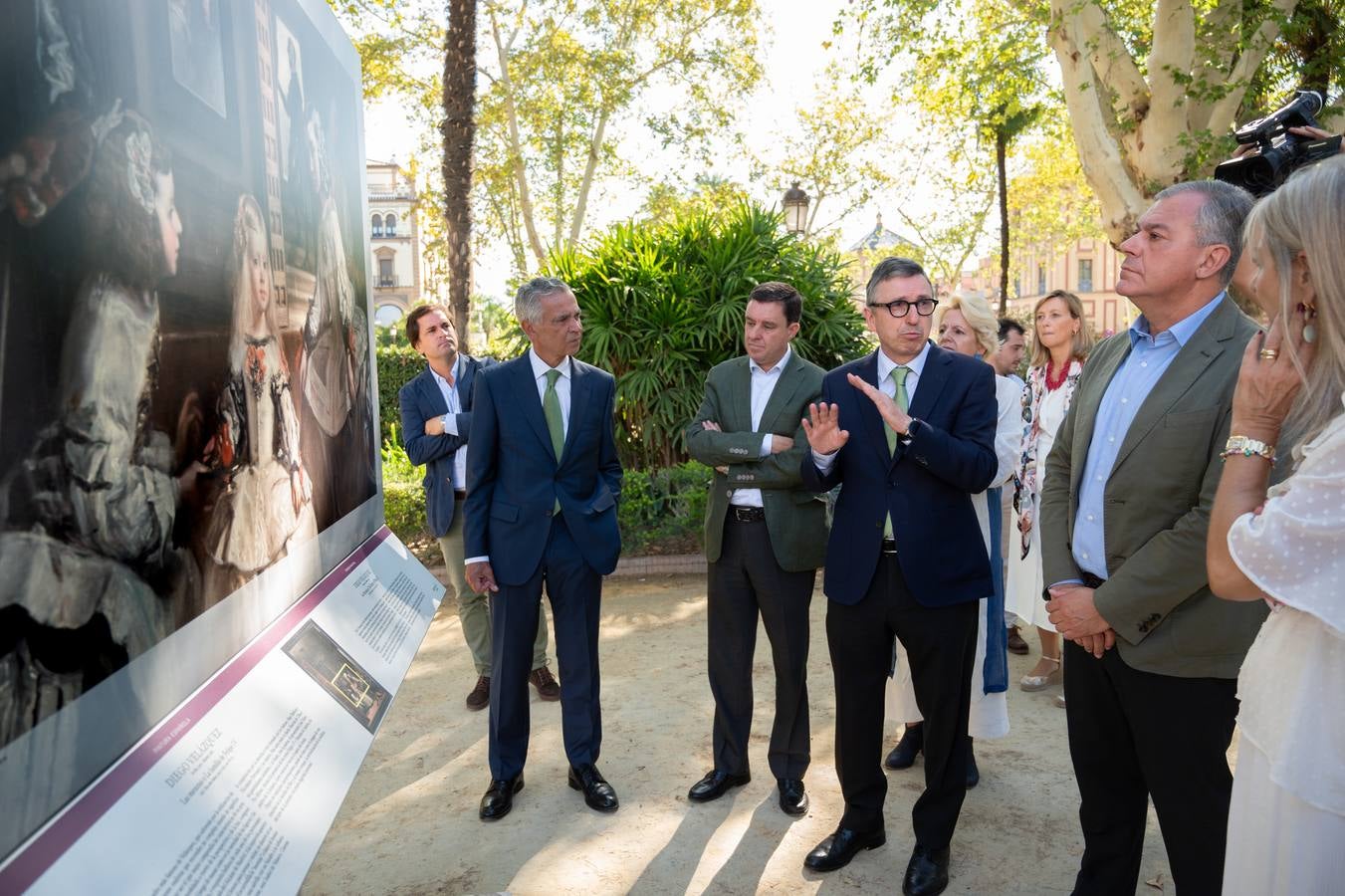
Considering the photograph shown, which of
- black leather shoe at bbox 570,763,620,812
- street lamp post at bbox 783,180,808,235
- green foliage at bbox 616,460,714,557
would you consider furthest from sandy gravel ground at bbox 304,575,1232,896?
street lamp post at bbox 783,180,808,235

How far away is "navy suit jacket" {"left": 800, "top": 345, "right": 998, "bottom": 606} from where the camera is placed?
320 centimetres

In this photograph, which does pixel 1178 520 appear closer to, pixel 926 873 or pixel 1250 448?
pixel 1250 448

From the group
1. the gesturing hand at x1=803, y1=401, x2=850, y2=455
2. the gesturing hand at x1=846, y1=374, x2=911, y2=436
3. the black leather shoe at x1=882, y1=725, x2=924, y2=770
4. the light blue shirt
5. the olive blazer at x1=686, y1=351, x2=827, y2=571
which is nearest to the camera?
the light blue shirt

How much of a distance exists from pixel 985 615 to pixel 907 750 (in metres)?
0.81

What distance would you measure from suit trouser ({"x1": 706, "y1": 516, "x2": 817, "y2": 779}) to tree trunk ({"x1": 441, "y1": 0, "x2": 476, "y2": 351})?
8174 millimetres

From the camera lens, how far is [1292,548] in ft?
5.86

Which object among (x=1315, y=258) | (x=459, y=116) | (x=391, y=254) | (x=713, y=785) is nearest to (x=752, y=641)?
(x=713, y=785)

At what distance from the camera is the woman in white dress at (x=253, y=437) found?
1936mm

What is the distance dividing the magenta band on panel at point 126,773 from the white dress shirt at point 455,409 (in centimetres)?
277

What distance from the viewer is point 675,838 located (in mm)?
3676

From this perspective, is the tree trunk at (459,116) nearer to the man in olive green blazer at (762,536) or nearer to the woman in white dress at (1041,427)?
the woman in white dress at (1041,427)

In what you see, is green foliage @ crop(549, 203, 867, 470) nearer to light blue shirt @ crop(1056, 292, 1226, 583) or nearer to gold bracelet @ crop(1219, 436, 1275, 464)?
light blue shirt @ crop(1056, 292, 1226, 583)

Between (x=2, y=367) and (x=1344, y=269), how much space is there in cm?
229

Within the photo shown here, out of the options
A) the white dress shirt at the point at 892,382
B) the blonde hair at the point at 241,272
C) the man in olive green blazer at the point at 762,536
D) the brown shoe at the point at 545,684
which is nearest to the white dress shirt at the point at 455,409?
the brown shoe at the point at 545,684
